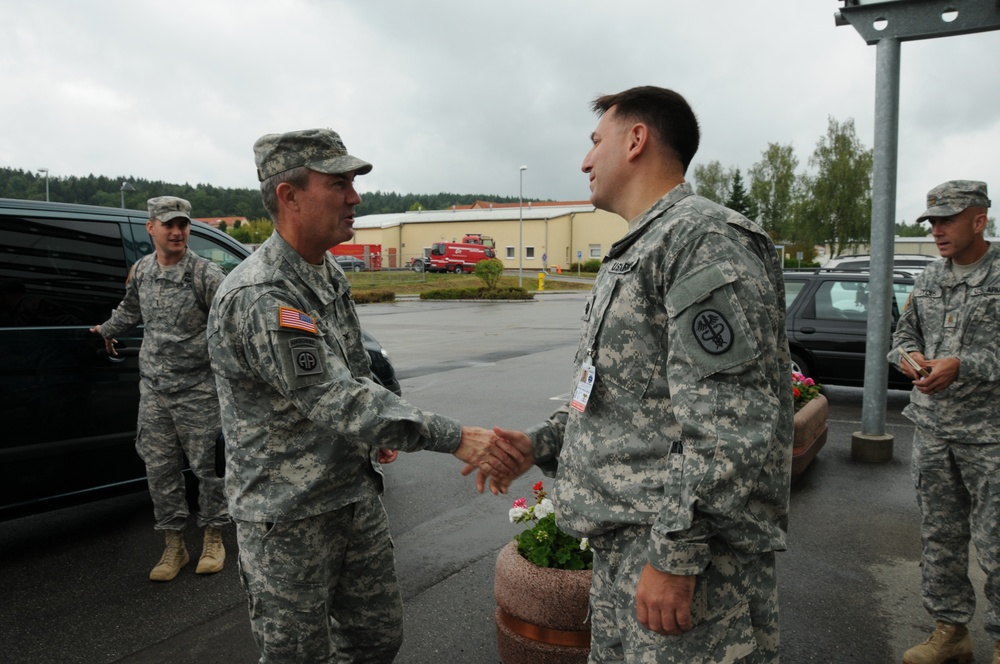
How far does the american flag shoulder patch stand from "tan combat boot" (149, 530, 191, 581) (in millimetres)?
2811

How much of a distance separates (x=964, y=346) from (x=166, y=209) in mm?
4371

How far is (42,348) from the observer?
4.42 metres

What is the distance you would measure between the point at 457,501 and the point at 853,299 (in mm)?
6550

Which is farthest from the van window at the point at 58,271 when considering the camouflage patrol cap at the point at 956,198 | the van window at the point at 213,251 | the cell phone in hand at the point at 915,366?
the camouflage patrol cap at the point at 956,198

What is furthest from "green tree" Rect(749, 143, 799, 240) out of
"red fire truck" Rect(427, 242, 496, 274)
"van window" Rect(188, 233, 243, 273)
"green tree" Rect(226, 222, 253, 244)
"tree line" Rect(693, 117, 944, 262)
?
"van window" Rect(188, 233, 243, 273)

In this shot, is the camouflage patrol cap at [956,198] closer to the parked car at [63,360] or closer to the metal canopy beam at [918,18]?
the metal canopy beam at [918,18]

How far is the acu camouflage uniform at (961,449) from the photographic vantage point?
3.29 meters

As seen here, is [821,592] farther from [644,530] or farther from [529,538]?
[644,530]

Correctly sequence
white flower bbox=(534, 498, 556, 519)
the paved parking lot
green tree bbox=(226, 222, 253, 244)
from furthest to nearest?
1. green tree bbox=(226, 222, 253, 244)
2. the paved parking lot
3. white flower bbox=(534, 498, 556, 519)

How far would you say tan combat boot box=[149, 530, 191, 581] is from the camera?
437cm

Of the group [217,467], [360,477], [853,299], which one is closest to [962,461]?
[360,477]

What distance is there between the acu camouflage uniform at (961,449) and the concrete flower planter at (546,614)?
69.6 inches

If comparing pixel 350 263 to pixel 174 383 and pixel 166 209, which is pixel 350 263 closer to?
pixel 166 209

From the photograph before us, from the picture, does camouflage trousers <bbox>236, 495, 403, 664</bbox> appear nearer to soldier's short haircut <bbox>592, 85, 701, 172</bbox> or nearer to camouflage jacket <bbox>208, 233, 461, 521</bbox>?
camouflage jacket <bbox>208, 233, 461, 521</bbox>
